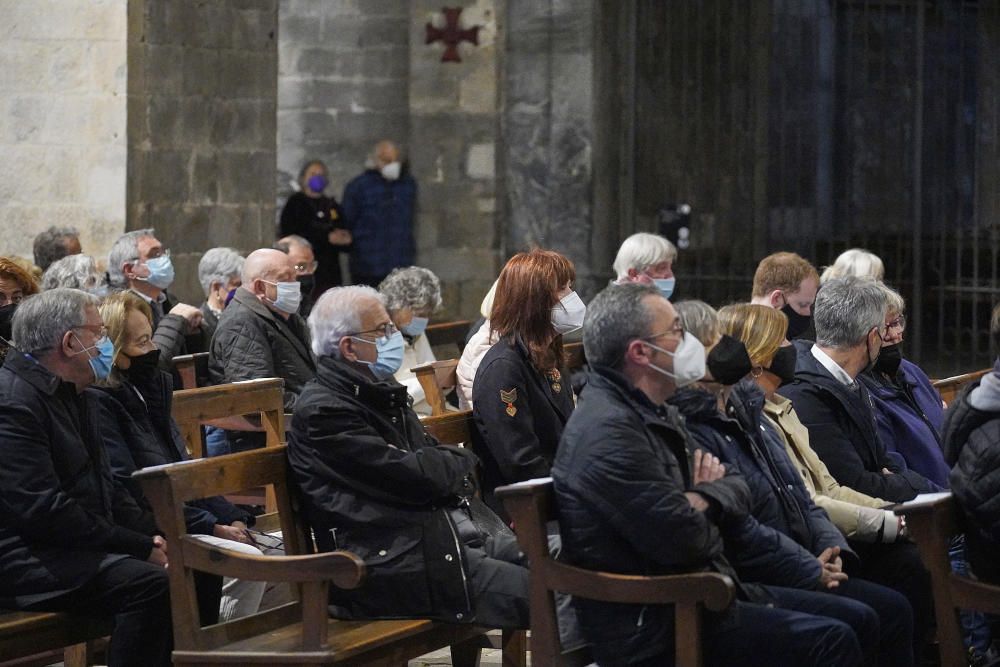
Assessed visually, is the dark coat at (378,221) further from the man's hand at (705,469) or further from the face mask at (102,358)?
the man's hand at (705,469)

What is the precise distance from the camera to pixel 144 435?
5.53 metres

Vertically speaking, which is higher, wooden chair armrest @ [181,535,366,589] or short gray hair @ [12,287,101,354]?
short gray hair @ [12,287,101,354]

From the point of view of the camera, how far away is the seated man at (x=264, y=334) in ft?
24.1

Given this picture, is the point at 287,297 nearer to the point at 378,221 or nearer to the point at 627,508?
the point at 627,508

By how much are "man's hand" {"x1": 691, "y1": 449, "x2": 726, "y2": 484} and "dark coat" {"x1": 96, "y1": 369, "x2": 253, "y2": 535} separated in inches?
59.5

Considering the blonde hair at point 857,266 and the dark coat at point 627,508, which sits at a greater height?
the blonde hair at point 857,266

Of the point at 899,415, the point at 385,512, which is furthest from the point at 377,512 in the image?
the point at 899,415

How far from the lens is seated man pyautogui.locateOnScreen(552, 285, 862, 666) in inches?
175

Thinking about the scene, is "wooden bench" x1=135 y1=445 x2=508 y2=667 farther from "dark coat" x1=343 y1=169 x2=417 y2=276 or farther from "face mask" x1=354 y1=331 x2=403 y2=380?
"dark coat" x1=343 y1=169 x2=417 y2=276

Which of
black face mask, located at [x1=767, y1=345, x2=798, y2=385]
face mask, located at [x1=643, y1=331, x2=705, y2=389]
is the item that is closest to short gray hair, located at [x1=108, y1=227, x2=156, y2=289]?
black face mask, located at [x1=767, y1=345, x2=798, y2=385]

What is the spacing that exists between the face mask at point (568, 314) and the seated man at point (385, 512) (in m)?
1.17

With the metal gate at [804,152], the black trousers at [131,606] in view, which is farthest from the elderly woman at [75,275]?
the metal gate at [804,152]

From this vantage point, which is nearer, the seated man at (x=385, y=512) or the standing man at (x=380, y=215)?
the seated man at (x=385, y=512)

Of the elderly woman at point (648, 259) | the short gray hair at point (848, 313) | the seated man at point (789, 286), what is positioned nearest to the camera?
the short gray hair at point (848, 313)
